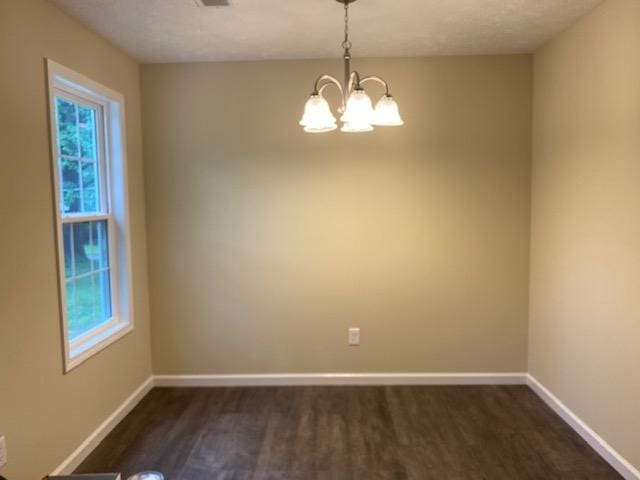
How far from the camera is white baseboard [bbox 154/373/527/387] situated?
3428 mm

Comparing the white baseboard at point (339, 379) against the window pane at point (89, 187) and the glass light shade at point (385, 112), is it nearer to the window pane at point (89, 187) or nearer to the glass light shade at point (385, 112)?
the window pane at point (89, 187)

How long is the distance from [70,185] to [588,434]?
11.1ft

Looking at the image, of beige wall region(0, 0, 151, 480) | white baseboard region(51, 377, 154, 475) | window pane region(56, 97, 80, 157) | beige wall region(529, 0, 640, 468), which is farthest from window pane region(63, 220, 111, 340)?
beige wall region(529, 0, 640, 468)

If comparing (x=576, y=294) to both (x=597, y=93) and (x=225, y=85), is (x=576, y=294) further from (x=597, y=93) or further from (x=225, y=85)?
(x=225, y=85)

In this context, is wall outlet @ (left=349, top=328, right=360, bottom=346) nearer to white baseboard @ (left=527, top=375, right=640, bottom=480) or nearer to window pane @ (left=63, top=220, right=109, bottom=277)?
white baseboard @ (left=527, top=375, right=640, bottom=480)

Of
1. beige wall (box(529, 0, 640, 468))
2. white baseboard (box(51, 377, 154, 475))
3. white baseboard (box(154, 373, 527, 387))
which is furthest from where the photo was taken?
white baseboard (box(154, 373, 527, 387))

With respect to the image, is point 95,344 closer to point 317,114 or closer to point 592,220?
point 317,114

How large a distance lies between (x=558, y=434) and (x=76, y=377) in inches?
113

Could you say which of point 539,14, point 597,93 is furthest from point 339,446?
point 539,14

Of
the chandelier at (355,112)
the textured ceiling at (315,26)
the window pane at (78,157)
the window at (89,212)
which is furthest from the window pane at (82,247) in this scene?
the chandelier at (355,112)

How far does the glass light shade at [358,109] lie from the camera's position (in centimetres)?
188

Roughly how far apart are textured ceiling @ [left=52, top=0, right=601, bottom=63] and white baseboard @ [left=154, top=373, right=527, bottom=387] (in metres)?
2.42

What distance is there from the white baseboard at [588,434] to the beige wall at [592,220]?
1.6 inches

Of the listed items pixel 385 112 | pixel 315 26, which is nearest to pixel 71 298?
pixel 385 112
